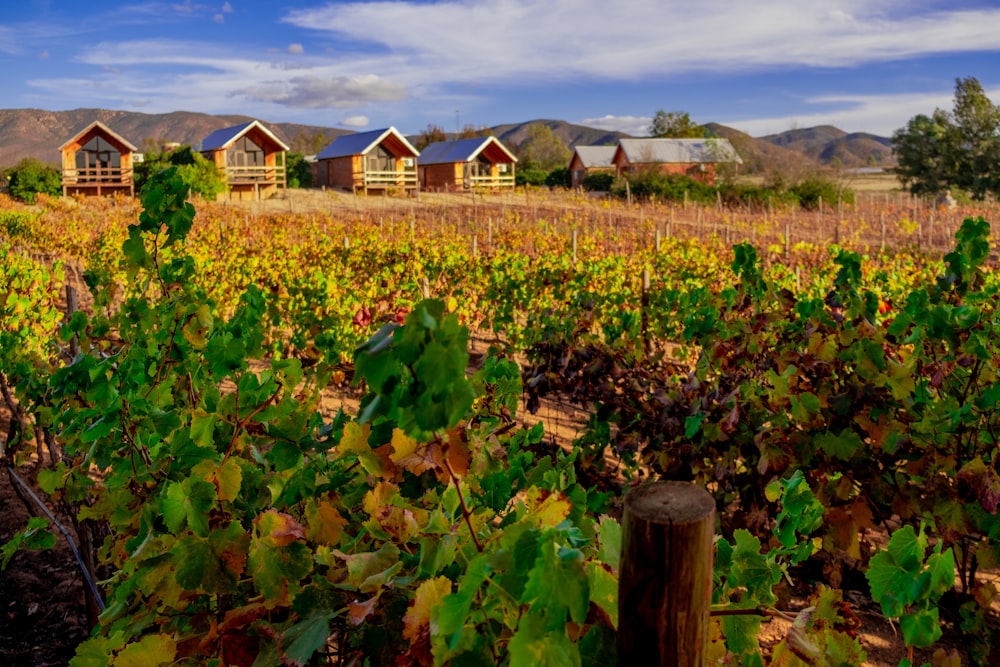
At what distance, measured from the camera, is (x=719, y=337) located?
13.5 ft

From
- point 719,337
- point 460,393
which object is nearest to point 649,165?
point 719,337

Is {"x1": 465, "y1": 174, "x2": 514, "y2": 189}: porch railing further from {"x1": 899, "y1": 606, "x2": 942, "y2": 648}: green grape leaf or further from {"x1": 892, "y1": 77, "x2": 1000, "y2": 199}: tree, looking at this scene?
{"x1": 899, "y1": 606, "x2": 942, "y2": 648}: green grape leaf

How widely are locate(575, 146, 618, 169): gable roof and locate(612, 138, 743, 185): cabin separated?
5.19 feet

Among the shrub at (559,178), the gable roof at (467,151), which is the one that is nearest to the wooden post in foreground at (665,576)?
the gable roof at (467,151)

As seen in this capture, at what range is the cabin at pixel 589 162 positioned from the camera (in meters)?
60.8

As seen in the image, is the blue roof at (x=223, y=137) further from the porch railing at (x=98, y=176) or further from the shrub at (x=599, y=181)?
the shrub at (x=599, y=181)

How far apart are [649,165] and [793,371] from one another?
5222cm

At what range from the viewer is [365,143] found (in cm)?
4678

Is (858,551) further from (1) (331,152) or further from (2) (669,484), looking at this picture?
(1) (331,152)

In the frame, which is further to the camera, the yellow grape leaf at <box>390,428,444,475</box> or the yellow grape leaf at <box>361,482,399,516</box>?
the yellow grape leaf at <box>361,482,399,516</box>

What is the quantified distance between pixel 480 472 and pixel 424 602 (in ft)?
1.45

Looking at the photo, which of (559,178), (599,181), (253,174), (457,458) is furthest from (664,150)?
(457,458)

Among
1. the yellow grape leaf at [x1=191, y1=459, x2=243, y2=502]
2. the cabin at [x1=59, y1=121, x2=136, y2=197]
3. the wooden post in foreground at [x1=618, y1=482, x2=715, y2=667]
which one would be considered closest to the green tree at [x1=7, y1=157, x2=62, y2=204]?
the cabin at [x1=59, y1=121, x2=136, y2=197]

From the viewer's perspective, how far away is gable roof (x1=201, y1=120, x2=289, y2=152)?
43.8 m
